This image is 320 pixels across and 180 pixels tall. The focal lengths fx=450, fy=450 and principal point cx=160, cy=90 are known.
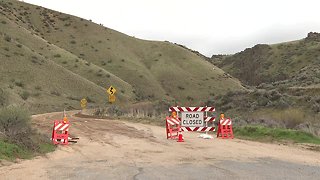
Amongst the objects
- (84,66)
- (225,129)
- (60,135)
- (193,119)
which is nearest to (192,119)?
(193,119)

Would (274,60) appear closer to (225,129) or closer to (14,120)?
(225,129)

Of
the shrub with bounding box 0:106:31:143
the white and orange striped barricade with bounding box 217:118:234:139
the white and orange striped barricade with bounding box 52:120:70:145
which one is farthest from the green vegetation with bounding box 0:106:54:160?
the white and orange striped barricade with bounding box 217:118:234:139

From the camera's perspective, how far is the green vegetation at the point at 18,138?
1349 centimetres

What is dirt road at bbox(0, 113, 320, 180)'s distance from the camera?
10580 mm

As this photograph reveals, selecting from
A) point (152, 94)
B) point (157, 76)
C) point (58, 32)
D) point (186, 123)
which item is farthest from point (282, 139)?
point (58, 32)

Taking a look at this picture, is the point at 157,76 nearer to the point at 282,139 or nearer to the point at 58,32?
the point at 58,32

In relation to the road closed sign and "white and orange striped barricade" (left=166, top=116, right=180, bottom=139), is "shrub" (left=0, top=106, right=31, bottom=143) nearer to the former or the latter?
"white and orange striped barricade" (left=166, top=116, right=180, bottom=139)

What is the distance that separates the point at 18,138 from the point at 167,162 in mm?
5301

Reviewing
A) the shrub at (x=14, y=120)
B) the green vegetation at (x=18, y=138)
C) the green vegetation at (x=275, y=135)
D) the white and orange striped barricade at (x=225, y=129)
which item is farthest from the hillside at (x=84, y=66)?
the green vegetation at (x=18, y=138)

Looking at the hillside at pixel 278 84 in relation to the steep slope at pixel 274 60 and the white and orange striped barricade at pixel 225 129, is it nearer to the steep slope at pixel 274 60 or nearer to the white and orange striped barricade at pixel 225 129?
the steep slope at pixel 274 60

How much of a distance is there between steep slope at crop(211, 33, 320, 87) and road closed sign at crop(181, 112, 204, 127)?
77.6 m

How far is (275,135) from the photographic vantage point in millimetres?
20828

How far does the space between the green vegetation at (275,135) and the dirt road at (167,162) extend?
1.74m

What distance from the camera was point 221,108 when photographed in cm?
3803
